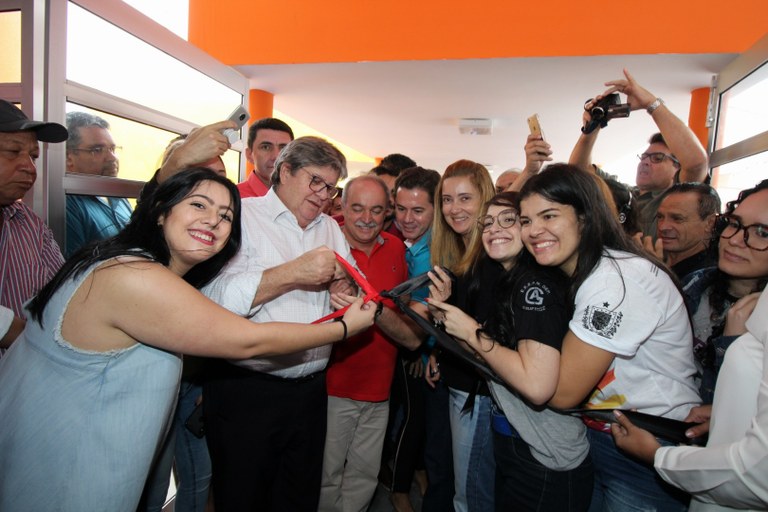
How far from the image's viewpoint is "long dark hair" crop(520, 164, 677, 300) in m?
1.60

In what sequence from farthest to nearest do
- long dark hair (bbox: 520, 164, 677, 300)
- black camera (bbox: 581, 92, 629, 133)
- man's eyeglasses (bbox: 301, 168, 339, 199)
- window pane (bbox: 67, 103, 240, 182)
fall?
black camera (bbox: 581, 92, 629, 133), window pane (bbox: 67, 103, 240, 182), man's eyeglasses (bbox: 301, 168, 339, 199), long dark hair (bbox: 520, 164, 677, 300)

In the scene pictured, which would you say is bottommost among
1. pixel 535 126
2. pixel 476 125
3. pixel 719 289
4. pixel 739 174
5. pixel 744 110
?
pixel 719 289

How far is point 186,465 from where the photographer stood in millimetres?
2520

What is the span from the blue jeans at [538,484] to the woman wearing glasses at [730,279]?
656mm

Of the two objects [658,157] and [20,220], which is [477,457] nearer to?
[20,220]

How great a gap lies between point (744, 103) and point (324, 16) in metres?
4.27

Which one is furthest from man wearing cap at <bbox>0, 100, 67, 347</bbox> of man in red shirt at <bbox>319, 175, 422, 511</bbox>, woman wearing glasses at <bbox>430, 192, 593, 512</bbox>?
woman wearing glasses at <bbox>430, 192, 593, 512</bbox>

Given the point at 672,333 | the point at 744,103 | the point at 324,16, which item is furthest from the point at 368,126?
the point at 672,333

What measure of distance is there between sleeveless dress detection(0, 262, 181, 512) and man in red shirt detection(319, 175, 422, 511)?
4.59ft

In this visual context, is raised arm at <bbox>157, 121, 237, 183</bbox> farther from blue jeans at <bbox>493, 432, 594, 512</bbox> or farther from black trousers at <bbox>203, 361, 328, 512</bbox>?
blue jeans at <bbox>493, 432, 594, 512</bbox>

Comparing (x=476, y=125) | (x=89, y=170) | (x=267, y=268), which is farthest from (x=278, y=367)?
(x=476, y=125)

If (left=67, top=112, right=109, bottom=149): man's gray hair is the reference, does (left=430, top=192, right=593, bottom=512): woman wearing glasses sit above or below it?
below

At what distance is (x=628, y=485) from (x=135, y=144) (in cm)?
342

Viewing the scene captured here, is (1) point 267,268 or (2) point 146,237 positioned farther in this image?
(1) point 267,268
